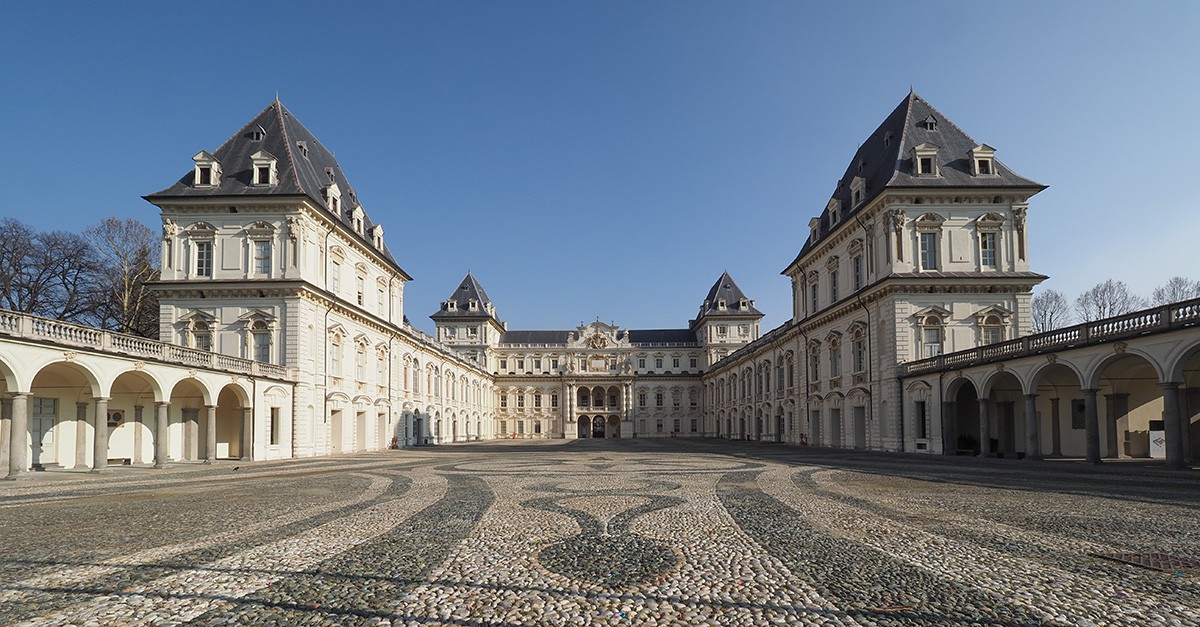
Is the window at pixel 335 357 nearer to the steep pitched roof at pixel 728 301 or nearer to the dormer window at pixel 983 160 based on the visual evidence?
the dormer window at pixel 983 160

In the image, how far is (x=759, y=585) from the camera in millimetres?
7148

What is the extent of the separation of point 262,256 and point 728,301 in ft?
207

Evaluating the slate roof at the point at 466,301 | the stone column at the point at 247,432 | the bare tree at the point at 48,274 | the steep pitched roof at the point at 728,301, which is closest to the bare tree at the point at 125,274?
the bare tree at the point at 48,274

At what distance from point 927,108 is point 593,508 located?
115 ft

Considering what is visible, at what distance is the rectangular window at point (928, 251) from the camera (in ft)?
111

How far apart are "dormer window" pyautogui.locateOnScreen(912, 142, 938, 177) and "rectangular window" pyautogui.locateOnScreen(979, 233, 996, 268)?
13.2 feet

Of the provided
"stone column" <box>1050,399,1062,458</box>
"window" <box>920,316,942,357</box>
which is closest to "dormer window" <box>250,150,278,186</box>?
"window" <box>920,316,942,357</box>

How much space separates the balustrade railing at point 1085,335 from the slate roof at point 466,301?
204ft

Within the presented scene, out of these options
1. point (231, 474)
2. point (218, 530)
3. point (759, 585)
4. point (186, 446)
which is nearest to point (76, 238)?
point (186, 446)

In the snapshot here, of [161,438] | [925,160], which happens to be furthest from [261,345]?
[925,160]

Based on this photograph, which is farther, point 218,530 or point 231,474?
point 231,474

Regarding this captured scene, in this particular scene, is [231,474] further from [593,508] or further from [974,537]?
[974,537]

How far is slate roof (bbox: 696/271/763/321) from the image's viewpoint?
284 ft

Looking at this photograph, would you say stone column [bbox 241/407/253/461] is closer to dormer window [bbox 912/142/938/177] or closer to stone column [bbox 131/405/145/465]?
stone column [bbox 131/405/145/465]
